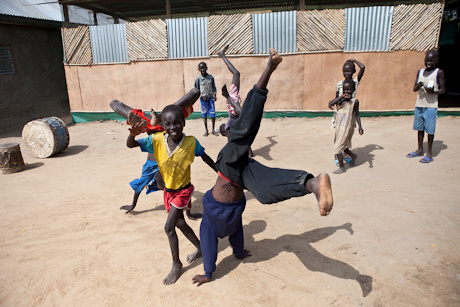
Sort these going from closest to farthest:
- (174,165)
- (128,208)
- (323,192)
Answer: (323,192) → (174,165) → (128,208)

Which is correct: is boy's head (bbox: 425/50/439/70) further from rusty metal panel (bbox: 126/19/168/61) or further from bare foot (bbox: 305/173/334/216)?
rusty metal panel (bbox: 126/19/168/61)

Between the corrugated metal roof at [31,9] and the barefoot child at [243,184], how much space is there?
463 inches

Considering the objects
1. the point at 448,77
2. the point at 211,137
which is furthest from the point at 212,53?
the point at 448,77

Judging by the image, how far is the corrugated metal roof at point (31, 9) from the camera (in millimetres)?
11275

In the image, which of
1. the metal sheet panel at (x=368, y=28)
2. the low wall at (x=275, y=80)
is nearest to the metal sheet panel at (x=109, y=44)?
the low wall at (x=275, y=80)

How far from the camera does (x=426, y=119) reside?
19.5ft

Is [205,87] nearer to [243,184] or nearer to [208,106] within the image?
[208,106]

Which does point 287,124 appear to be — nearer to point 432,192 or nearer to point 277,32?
point 277,32

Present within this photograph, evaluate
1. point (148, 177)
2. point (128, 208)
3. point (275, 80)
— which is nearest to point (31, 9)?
point (275, 80)

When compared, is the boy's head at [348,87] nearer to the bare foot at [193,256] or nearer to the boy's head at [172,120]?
the boy's head at [172,120]

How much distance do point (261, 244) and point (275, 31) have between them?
775cm

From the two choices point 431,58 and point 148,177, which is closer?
point 148,177

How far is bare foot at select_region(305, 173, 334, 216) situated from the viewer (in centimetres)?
202

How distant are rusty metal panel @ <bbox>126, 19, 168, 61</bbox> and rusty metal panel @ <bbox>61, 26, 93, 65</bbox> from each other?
150 centimetres
